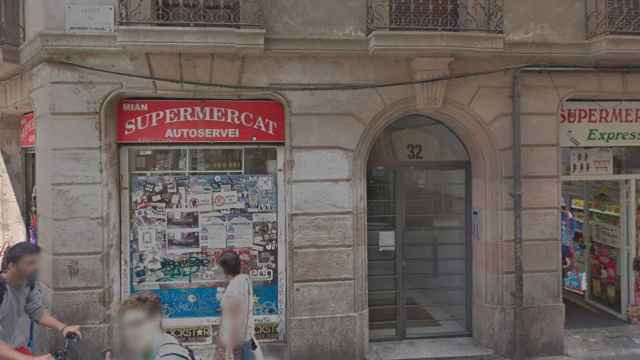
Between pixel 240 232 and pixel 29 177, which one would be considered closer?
pixel 240 232

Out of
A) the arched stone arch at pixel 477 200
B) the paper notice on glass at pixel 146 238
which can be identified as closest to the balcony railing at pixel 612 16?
the arched stone arch at pixel 477 200

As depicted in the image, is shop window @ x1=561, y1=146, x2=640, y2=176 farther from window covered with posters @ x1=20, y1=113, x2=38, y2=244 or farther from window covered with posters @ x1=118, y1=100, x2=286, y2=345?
window covered with posters @ x1=20, y1=113, x2=38, y2=244

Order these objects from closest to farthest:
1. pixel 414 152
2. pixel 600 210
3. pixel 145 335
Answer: pixel 145 335, pixel 414 152, pixel 600 210

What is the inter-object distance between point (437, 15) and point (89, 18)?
188 inches

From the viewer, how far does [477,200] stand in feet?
25.9

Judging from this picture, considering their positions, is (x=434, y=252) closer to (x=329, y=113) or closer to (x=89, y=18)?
(x=329, y=113)

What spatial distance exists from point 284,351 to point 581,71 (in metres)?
5.97

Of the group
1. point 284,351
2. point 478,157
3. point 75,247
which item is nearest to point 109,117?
point 75,247

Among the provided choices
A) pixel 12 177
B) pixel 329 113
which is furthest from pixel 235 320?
pixel 12 177

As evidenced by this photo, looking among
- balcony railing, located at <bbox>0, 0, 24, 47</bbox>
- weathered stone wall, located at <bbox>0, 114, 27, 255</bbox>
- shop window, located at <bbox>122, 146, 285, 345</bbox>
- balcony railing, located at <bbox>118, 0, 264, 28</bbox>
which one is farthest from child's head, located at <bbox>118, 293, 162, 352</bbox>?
weathered stone wall, located at <bbox>0, 114, 27, 255</bbox>

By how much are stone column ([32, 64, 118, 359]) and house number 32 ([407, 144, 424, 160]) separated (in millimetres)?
4350

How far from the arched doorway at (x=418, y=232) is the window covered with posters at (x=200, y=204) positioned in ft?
5.13

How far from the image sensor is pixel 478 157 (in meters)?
7.84

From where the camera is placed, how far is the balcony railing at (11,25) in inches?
310
